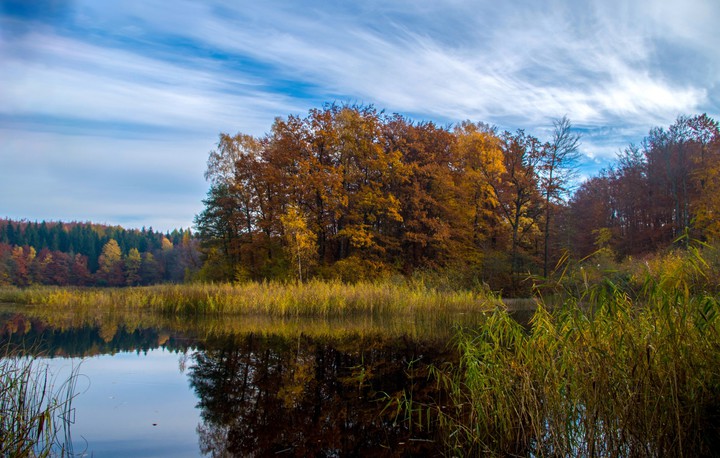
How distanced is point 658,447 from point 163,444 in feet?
13.5

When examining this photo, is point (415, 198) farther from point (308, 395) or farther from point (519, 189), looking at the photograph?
point (308, 395)

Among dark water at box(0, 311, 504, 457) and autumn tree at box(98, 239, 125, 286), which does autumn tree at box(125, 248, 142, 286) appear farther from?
dark water at box(0, 311, 504, 457)

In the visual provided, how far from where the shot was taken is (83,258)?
68.6 m

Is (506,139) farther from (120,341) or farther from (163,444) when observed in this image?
(163,444)

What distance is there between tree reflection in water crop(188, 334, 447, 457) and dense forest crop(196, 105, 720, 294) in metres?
15.2

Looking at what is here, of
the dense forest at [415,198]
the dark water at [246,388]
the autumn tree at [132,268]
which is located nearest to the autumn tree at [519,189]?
the dense forest at [415,198]

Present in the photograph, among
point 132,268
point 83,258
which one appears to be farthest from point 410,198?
point 83,258

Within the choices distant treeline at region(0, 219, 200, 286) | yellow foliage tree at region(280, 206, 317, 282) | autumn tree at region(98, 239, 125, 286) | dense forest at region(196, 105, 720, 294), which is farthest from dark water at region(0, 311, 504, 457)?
→ autumn tree at region(98, 239, 125, 286)

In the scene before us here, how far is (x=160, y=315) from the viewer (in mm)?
15383

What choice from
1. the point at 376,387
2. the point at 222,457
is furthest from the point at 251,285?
the point at 222,457

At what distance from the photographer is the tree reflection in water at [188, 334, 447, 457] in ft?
13.6

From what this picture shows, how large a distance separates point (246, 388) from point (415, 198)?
69.8 ft

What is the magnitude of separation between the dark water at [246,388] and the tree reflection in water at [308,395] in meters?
0.01

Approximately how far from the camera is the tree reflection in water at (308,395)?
4.15m
